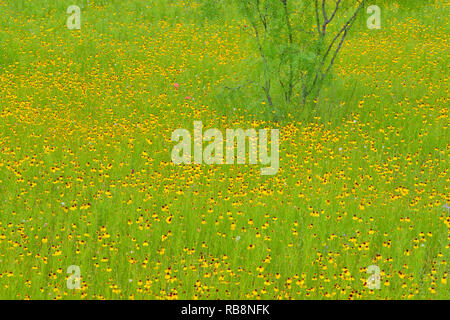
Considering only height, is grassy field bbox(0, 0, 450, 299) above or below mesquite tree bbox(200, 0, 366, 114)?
below

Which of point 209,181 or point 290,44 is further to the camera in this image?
point 290,44

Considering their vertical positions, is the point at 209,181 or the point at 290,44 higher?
the point at 290,44

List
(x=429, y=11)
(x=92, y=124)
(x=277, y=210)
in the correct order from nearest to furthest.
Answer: (x=277, y=210) < (x=92, y=124) < (x=429, y=11)

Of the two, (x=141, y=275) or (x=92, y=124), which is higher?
(x=92, y=124)

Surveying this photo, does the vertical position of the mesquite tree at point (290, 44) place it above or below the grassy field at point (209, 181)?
above

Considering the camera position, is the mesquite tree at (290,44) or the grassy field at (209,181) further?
the mesquite tree at (290,44)

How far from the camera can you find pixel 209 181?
6.66 meters

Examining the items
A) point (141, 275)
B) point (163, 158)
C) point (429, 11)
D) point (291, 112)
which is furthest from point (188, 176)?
point (429, 11)

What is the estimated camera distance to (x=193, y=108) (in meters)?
9.46

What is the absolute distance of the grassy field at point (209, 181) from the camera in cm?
473

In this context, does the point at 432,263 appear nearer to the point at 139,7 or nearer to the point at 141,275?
the point at 141,275

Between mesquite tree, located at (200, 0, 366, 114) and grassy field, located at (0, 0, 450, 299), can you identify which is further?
mesquite tree, located at (200, 0, 366, 114)

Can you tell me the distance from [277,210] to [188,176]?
1593 mm

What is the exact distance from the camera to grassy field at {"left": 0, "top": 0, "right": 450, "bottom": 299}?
15.5 feet
